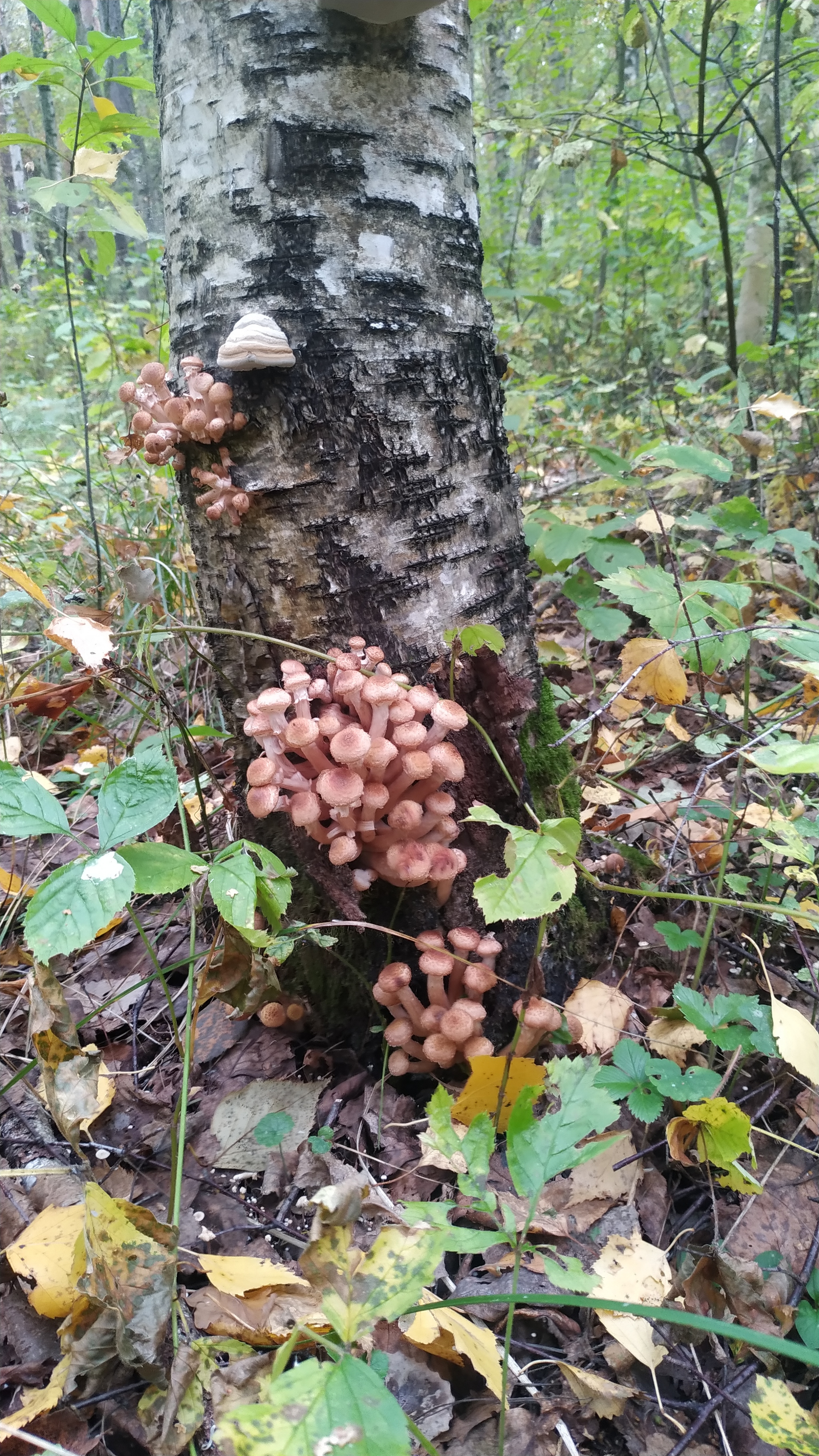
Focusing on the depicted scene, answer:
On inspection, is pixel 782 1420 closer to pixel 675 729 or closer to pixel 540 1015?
pixel 540 1015

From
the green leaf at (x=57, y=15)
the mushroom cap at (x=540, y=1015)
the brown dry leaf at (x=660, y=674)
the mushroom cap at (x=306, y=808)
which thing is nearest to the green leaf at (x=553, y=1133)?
the mushroom cap at (x=540, y=1015)

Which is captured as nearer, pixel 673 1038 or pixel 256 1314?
pixel 256 1314

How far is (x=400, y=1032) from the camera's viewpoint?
1.95 metres

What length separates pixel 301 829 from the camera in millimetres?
2004

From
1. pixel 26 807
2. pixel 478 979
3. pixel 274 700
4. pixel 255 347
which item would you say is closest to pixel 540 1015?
pixel 478 979

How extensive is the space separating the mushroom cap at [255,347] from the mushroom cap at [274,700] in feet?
2.54

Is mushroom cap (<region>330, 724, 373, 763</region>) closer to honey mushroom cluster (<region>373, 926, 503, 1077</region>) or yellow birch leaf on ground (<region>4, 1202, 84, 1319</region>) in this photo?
honey mushroom cluster (<region>373, 926, 503, 1077</region>)

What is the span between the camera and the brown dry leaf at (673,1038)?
1.94 metres

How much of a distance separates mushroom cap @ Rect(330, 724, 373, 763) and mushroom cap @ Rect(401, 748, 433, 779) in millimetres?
97

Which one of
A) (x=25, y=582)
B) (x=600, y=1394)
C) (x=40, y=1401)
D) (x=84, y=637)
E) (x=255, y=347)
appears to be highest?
(x=255, y=347)

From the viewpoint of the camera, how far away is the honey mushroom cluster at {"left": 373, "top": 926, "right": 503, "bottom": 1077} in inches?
73.2

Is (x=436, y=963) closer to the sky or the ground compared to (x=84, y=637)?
closer to the ground

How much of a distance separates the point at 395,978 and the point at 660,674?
3.66ft

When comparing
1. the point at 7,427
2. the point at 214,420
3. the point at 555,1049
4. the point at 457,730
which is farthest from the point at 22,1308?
the point at 7,427
